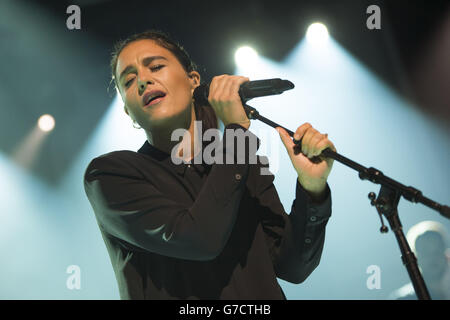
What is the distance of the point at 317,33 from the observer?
16.0 ft

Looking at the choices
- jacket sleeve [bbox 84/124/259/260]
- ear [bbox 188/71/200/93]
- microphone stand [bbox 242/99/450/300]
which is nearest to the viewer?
microphone stand [bbox 242/99/450/300]

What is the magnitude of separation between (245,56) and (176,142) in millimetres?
3479

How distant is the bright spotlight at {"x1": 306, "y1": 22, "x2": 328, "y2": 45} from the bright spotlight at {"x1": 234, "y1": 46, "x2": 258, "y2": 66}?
25.1 inches

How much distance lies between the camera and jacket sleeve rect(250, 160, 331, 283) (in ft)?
4.54

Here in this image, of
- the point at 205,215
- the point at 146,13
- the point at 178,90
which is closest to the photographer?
the point at 205,215

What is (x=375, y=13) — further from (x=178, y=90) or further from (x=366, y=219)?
(x=178, y=90)

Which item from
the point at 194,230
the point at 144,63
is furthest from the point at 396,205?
the point at 144,63

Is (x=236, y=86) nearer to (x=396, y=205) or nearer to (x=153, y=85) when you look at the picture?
(x=153, y=85)

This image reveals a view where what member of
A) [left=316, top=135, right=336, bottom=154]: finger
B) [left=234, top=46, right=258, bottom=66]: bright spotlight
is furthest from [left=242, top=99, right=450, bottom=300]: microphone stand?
[left=234, top=46, right=258, bottom=66]: bright spotlight

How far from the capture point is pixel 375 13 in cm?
466

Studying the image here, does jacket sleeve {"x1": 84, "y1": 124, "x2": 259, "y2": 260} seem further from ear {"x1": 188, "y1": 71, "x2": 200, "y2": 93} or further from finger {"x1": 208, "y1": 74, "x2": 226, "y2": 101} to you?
ear {"x1": 188, "y1": 71, "x2": 200, "y2": 93}

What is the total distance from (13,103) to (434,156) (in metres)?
4.62

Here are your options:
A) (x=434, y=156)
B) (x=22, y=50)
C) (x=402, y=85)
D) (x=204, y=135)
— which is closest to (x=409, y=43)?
(x=402, y=85)

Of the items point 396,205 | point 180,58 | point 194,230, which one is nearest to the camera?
point 396,205
